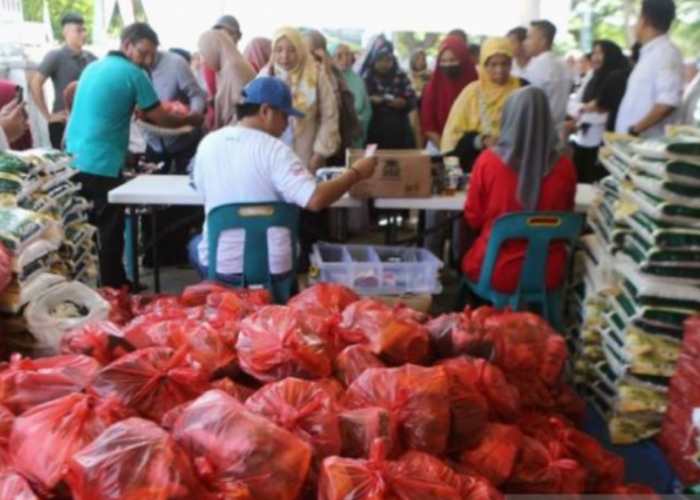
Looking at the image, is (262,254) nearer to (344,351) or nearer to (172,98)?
(344,351)

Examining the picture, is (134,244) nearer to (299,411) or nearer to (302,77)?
(302,77)

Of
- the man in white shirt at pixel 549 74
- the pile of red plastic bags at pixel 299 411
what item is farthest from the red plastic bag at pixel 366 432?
the man in white shirt at pixel 549 74

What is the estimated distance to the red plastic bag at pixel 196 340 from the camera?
150 centimetres

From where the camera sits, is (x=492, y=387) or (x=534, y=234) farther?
(x=534, y=234)

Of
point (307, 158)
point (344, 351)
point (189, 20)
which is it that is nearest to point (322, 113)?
point (307, 158)

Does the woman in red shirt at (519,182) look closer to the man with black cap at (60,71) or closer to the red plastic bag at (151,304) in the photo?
the red plastic bag at (151,304)

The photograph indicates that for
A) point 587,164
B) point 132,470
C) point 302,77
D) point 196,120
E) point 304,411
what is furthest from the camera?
point 587,164

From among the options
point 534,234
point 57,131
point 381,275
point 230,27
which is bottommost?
point 381,275

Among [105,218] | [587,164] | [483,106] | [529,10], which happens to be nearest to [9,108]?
[105,218]

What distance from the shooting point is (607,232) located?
2.80 meters

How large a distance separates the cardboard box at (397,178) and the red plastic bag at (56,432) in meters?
2.32

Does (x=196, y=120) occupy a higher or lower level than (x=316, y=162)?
higher

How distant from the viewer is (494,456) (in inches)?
53.6

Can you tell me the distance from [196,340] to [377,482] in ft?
1.96
